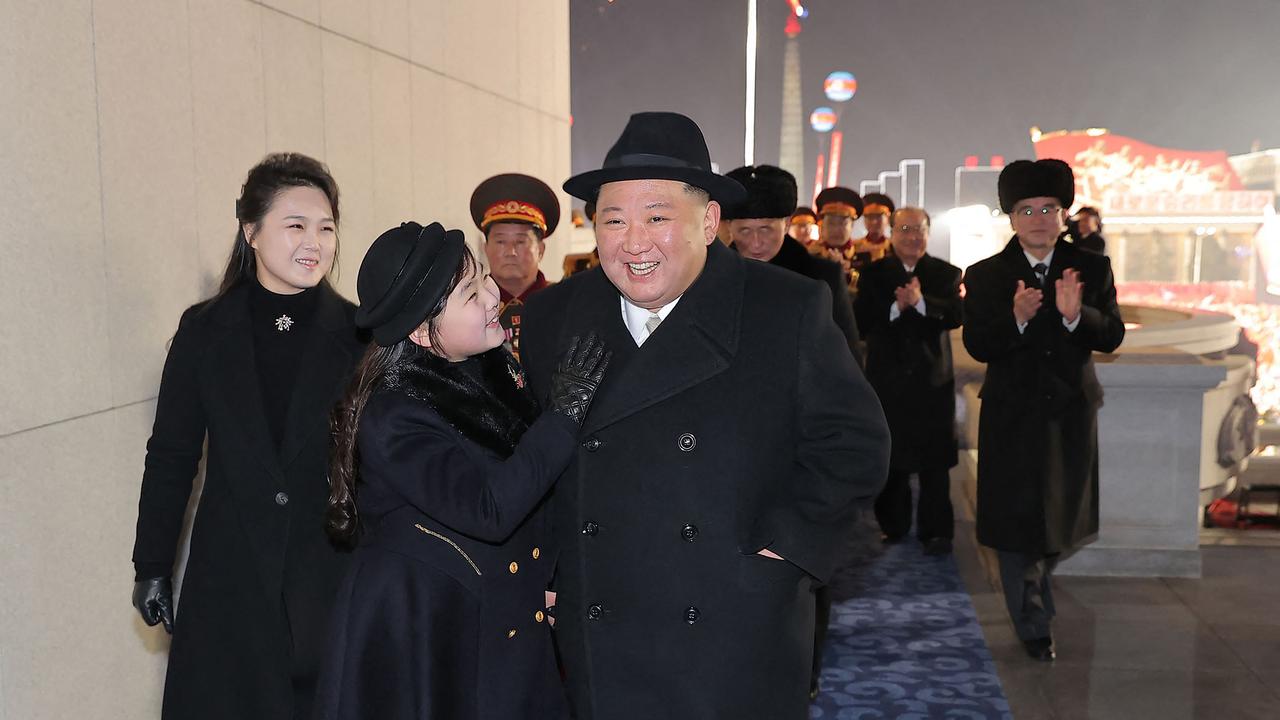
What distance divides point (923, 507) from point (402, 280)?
5208mm

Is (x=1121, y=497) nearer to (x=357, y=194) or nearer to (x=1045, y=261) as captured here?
(x=1045, y=261)

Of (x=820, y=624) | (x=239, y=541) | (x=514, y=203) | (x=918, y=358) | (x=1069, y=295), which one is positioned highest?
(x=514, y=203)

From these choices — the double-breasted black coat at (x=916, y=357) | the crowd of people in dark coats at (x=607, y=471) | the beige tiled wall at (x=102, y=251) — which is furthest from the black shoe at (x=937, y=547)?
the crowd of people in dark coats at (x=607, y=471)

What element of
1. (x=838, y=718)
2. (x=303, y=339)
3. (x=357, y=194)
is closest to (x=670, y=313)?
(x=303, y=339)

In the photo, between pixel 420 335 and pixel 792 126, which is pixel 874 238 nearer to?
pixel 420 335

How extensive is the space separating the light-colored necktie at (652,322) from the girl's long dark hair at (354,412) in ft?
1.36

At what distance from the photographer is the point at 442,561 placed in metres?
2.33

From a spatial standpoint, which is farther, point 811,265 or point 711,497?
point 811,265

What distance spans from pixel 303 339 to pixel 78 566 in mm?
956

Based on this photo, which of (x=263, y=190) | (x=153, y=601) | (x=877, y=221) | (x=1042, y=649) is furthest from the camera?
(x=877, y=221)

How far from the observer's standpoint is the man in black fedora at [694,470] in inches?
92.0

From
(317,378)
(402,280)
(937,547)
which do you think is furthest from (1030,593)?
(402,280)

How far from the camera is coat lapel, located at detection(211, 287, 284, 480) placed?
3.07 meters

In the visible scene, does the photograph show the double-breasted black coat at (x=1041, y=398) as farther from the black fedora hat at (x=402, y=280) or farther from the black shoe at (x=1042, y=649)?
the black fedora hat at (x=402, y=280)
